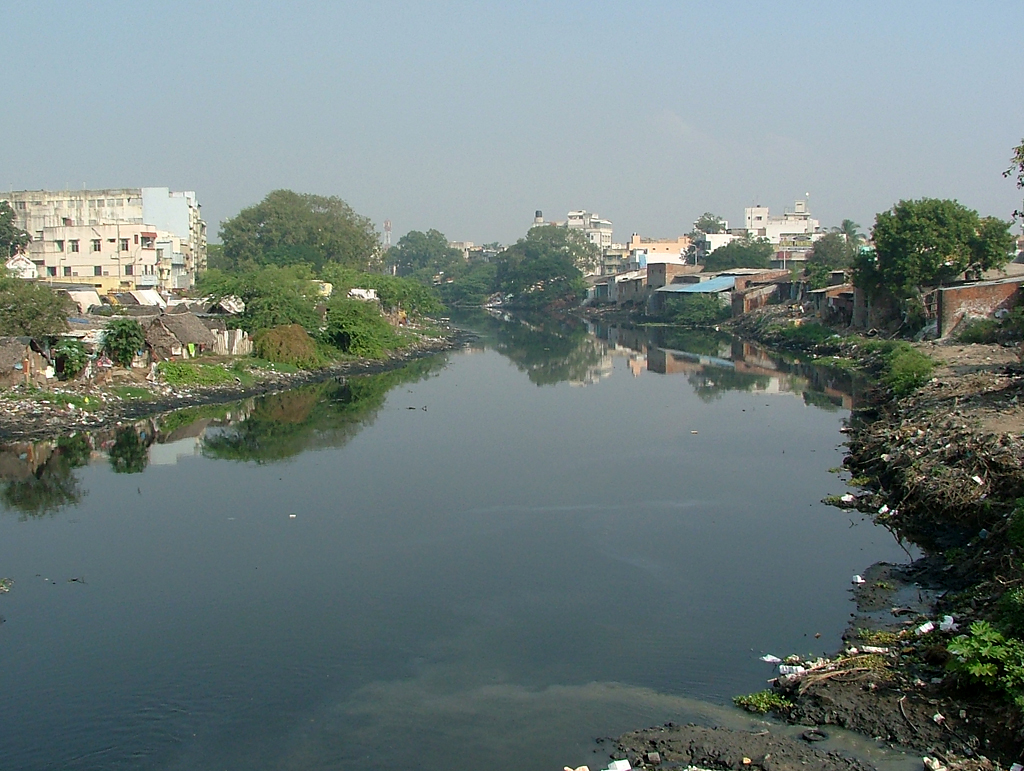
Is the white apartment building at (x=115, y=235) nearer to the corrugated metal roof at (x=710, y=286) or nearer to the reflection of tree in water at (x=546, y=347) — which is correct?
the reflection of tree in water at (x=546, y=347)

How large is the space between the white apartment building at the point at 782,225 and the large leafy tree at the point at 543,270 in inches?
451

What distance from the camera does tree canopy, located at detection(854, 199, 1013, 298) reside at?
2573 cm

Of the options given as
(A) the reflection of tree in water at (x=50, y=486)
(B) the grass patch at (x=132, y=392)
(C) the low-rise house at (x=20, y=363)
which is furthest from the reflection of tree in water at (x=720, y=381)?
(C) the low-rise house at (x=20, y=363)

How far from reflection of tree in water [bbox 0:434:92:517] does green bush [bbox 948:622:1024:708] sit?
10.5 metres

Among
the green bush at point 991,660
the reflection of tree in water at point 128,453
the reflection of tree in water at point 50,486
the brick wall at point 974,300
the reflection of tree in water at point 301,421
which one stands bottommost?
the reflection of tree in water at point 50,486

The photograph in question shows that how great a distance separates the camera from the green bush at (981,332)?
74.4ft

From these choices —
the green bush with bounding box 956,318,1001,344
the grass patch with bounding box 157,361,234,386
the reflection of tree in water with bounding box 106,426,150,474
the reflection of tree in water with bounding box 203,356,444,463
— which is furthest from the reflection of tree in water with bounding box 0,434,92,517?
the green bush with bounding box 956,318,1001,344

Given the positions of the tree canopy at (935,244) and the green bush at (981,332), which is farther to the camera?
the tree canopy at (935,244)

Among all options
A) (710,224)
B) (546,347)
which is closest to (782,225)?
(710,224)

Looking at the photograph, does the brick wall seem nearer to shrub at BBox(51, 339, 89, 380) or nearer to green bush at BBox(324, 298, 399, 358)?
green bush at BBox(324, 298, 399, 358)

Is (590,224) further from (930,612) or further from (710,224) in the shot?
→ (930,612)

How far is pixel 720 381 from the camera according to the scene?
24.7m

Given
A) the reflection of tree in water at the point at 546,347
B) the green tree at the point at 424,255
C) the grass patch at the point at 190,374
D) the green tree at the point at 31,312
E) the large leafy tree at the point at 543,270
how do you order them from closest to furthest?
the green tree at the point at 31,312 < the grass patch at the point at 190,374 < the reflection of tree in water at the point at 546,347 < the large leafy tree at the point at 543,270 < the green tree at the point at 424,255

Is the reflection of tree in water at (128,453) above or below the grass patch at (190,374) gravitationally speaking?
below
